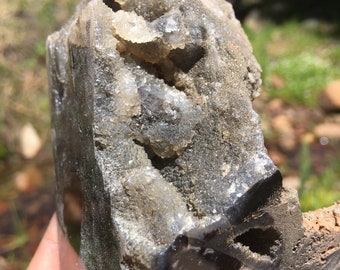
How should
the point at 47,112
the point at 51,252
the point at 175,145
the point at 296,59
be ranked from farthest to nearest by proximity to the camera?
the point at 296,59
the point at 47,112
the point at 51,252
the point at 175,145

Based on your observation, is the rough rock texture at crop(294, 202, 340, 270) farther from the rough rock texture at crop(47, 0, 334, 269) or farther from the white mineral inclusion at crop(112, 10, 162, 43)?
the white mineral inclusion at crop(112, 10, 162, 43)

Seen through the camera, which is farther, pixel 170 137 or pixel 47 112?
pixel 47 112

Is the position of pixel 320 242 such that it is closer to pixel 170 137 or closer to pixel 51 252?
pixel 170 137

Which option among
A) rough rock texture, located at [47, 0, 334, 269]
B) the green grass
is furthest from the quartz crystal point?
the green grass

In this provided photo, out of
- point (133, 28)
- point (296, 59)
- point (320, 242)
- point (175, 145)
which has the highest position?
point (133, 28)

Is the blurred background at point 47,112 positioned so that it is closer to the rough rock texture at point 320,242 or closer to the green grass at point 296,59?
the green grass at point 296,59

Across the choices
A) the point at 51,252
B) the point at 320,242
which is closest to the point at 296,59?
the point at 51,252

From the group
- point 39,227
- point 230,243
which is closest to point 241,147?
point 230,243

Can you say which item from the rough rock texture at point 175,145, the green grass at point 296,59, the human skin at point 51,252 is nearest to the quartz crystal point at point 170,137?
the rough rock texture at point 175,145

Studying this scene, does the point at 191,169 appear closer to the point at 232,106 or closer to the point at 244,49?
the point at 232,106
